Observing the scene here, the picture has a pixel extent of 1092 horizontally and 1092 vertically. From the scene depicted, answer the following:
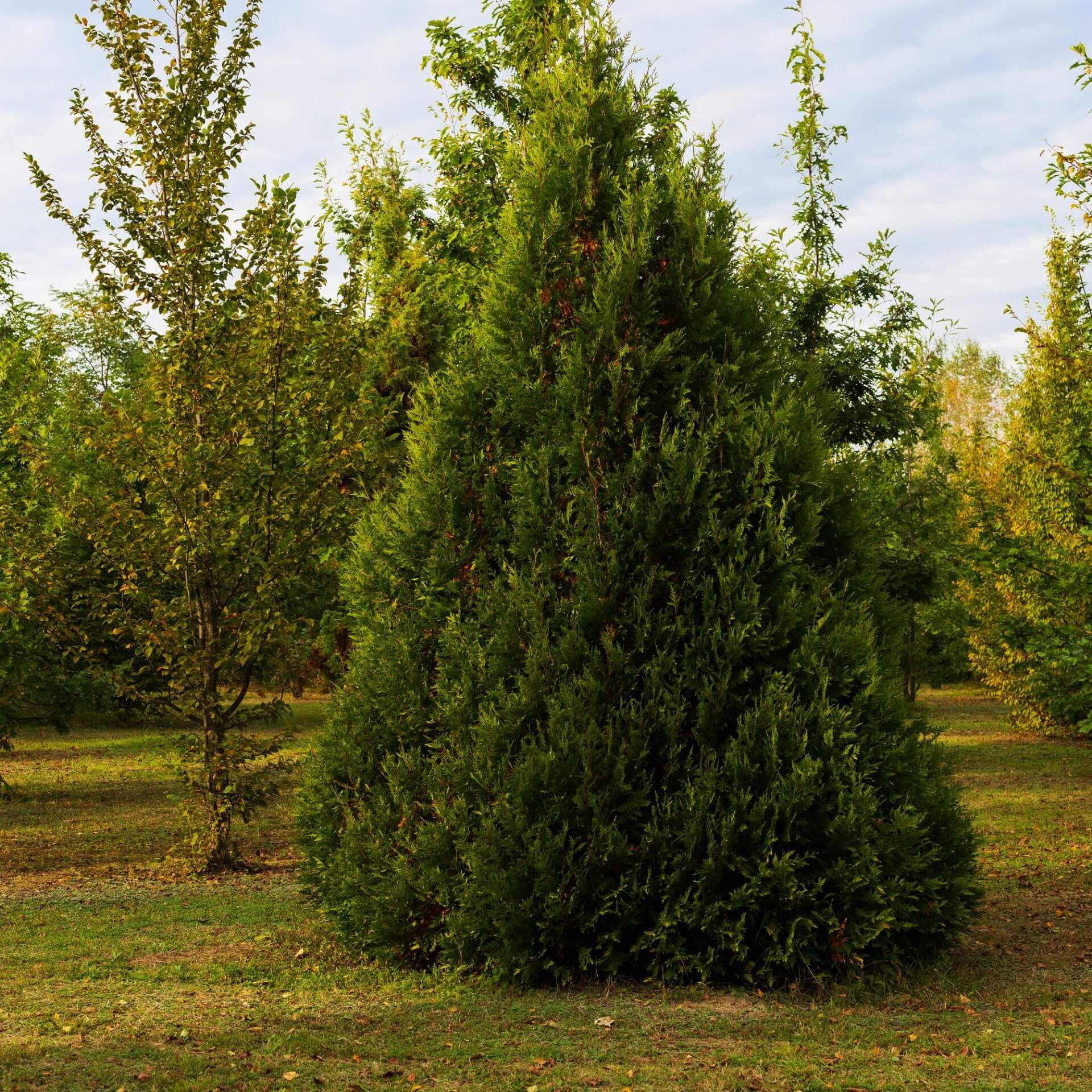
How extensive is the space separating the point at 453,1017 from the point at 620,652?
2207mm

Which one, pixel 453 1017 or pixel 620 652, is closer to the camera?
pixel 453 1017

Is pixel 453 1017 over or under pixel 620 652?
under

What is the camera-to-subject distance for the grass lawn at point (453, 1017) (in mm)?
5012

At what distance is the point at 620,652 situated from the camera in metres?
6.40

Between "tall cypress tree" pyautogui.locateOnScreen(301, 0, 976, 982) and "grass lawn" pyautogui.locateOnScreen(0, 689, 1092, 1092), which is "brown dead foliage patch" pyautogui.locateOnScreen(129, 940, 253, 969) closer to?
"grass lawn" pyautogui.locateOnScreen(0, 689, 1092, 1092)

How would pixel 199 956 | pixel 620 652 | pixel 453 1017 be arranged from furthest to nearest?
pixel 199 956 < pixel 620 652 < pixel 453 1017

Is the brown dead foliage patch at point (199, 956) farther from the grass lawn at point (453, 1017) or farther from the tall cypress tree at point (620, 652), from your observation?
the tall cypress tree at point (620, 652)

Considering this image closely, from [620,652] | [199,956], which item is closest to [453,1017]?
[620,652]

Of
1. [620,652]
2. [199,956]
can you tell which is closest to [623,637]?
[620,652]

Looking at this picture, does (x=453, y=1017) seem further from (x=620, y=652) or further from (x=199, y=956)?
(x=199, y=956)

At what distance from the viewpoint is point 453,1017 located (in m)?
5.85

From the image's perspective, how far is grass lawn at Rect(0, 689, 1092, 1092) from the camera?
197 inches

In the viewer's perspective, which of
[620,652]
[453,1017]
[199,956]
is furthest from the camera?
[199,956]

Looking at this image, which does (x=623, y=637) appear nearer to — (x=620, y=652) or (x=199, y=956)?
(x=620, y=652)
